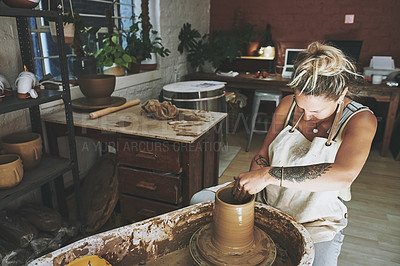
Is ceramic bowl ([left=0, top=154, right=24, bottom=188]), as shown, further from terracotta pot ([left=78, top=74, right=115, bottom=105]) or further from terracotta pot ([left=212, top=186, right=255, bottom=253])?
terracotta pot ([left=212, top=186, right=255, bottom=253])

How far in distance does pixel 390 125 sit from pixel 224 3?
3011 millimetres

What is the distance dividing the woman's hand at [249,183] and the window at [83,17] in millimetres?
1654

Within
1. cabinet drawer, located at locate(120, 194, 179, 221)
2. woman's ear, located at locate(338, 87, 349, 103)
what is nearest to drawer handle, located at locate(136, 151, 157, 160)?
cabinet drawer, located at locate(120, 194, 179, 221)

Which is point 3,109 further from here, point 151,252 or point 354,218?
point 354,218

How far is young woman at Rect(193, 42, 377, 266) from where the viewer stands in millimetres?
1218

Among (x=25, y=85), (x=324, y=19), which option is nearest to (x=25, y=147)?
(x=25, y=85)

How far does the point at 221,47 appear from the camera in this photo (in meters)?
4.53

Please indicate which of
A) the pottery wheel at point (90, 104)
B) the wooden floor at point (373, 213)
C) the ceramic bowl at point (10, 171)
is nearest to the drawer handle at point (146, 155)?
the pottery wheel at point (90, 104)

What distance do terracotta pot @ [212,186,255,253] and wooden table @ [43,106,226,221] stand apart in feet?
2.45

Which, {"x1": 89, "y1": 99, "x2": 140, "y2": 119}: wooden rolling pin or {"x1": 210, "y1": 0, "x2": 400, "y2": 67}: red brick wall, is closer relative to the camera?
{"x1": 89, "y1": 99, "x2": 140, "y2": 119}: wooden rolling pin

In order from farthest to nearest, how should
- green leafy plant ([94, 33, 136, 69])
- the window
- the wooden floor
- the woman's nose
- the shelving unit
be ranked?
green leafy plant ([94, 33, 136, 69]) → the window → the wooden floor → the shelving unit → the woman's nose

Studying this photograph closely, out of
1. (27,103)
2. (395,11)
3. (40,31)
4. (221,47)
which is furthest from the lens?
(221,47)

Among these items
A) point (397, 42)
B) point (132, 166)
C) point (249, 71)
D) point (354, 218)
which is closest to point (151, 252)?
point (132, 166)

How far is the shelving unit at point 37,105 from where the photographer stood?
162cm
